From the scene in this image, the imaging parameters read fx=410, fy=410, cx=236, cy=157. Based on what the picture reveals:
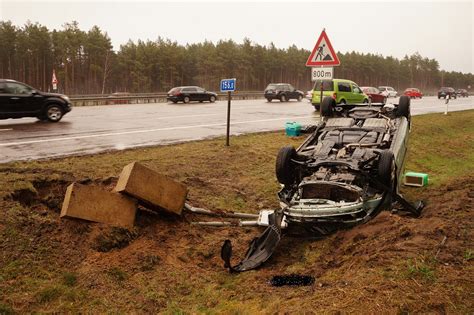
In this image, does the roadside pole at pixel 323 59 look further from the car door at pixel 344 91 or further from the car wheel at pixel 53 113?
the car door at pixel 344 91

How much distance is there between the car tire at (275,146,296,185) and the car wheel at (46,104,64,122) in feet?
41.6

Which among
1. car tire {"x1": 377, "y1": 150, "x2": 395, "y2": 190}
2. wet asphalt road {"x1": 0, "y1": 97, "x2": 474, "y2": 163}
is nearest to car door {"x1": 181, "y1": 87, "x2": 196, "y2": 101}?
wet asphalt road {"x1": 0, "y1": 97, "x2": 474, "y2": 163}

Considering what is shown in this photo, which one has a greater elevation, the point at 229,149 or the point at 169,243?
the point at 229,149

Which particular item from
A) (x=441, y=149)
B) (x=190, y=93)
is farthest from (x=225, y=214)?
(x=190, y=93)

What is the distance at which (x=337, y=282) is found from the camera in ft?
12.2

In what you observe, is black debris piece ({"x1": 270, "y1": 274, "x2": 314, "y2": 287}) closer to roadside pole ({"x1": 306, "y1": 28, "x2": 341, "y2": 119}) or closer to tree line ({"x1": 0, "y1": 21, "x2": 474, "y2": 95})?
roadside pole ({"x1": 306, "y1": 28, "x2": 341, "y2": 119})

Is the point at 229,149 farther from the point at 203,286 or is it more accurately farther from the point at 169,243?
the point at 203,286

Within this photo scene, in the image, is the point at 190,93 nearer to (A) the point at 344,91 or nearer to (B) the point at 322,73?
(A) the point at 344,91

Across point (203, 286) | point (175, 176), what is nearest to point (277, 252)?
point (203, 286)

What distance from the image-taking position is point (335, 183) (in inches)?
213

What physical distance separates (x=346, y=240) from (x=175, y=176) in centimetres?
403

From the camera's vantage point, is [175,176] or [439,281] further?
[175,176]

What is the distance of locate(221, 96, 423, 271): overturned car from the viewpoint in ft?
16.9

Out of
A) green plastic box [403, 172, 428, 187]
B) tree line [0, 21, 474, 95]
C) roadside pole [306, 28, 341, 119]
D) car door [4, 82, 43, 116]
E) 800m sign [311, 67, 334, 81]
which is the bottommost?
green plastic box [403, 172, 428, 187]
